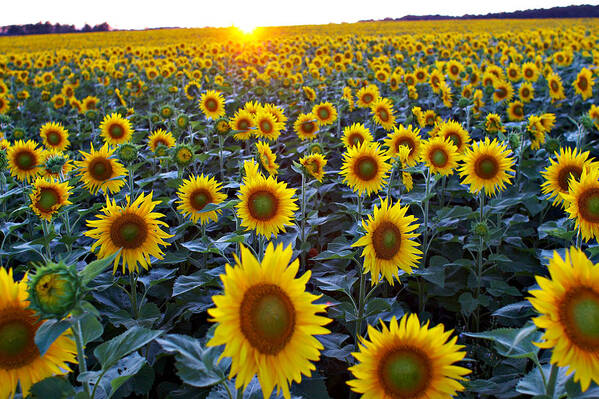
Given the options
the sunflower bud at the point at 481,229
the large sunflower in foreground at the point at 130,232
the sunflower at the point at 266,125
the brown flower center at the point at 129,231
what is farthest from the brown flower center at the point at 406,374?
the sunflower at the point at 266,125

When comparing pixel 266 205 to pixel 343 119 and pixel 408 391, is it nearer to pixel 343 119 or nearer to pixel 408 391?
pixel 408 391

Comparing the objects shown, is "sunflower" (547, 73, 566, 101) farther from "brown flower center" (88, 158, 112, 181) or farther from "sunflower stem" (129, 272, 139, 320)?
"sunflower stem" (129, 272, 139, 320)

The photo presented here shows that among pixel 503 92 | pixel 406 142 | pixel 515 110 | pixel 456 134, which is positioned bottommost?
pixel 406 142

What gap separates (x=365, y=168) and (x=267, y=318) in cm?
208

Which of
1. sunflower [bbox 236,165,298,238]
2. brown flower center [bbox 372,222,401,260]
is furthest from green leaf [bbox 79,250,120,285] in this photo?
brown flower center [bbox 372,222,401,260]

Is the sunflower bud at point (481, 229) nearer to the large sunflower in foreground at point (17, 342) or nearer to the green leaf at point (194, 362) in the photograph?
the green leaf at point (194, 362)

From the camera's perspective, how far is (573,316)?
126cm

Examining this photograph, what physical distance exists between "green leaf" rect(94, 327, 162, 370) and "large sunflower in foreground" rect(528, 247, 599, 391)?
130cm

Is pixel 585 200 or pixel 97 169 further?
pixel 97 169

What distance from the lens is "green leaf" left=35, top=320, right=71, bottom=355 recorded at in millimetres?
1204

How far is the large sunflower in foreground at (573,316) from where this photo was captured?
4.08ft

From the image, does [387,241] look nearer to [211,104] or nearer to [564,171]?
[564,171]

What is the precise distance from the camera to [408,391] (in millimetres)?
1459

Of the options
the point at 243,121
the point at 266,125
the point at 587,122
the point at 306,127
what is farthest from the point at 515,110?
the point at 243,121
